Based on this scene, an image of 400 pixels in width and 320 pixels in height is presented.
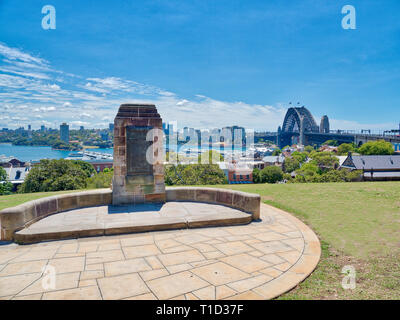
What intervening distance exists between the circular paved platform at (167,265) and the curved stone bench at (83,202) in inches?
22.5

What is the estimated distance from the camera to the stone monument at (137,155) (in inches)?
308

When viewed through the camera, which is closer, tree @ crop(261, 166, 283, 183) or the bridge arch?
tree @ crop(261, 166, 283, 183)

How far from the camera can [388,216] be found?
6965 mm

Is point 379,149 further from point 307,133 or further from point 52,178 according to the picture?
point 307,133

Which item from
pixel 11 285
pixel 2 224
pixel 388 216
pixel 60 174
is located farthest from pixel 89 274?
pixel 60 174

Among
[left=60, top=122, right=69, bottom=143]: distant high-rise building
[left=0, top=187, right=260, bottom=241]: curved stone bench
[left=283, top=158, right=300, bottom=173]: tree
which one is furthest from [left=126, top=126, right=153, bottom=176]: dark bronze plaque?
[left=60, top=122, right=69, bottom=143]: distant high-rise building

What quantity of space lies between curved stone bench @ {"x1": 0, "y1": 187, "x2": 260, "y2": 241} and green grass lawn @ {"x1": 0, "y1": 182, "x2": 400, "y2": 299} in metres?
1.66

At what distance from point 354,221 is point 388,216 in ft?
3.98

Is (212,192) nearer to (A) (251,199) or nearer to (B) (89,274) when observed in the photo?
(A) (251,199)

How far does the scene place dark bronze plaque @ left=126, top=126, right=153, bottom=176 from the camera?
311 inches

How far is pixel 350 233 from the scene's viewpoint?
18.9 feet

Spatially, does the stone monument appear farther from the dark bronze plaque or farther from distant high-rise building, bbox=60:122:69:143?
distant high-rise building, bbox=60:122:69:143

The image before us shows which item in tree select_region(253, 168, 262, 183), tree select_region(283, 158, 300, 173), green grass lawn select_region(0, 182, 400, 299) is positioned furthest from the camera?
tree select_region(283, 158, 300, 173)

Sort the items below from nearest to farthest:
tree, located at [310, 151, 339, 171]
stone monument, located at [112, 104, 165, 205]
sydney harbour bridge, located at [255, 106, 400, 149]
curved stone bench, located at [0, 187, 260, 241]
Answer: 1. curved stone bench, located at [0, 187, 260, 241]
2. stone monument, located at [112, 104, 165, 205]
3. tree, located at [310, 151, 339, 171]
4. sydney harbour bridge, located at [255, 106, 400, 149]
